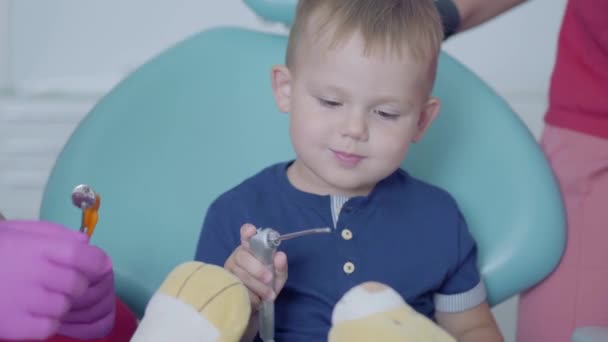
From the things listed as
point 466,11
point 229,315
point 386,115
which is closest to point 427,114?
point 386,115

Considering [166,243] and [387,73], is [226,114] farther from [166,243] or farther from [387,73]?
[387,73]

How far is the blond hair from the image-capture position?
825 mm

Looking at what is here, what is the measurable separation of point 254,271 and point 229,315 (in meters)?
0.08

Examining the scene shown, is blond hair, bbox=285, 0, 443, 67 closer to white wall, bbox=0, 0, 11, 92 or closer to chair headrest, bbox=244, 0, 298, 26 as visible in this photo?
chair headrest, bbox=244, 0, 298, 26

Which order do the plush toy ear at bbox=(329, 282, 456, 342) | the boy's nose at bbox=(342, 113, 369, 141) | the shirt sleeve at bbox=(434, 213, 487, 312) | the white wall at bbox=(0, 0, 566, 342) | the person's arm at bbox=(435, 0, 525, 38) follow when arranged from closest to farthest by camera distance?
the plush toy ear at bbox=(329, 282, 456, 342), the boy's nose at bbox=(342, 113, 369, 141), the shirt sleeve at bbox=(434, 213, 487, 312), the person's arm at bbox=(435, 0, 525, 38), the white wall at bbox=(0, 0, 566, 342)

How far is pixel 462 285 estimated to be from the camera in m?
0.94

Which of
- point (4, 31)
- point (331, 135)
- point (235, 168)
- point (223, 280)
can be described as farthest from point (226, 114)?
point (4, 31)

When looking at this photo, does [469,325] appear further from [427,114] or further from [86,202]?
[86,202]

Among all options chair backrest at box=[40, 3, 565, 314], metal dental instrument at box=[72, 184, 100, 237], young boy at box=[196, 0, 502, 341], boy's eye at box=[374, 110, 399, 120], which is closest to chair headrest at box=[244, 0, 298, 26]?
chair backrest at box=[40, 3, 565, 314]

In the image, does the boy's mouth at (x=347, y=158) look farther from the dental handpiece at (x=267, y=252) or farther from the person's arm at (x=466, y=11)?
the person's arm at (x=466, y=11)

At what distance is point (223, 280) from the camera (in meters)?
0.74

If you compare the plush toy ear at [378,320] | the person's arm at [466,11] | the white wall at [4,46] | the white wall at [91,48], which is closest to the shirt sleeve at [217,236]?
the plush toy ear at [378,320]

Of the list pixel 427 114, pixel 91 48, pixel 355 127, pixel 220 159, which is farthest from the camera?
pixel 91 48

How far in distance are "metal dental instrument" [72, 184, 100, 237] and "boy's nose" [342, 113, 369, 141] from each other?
8.9 inches
